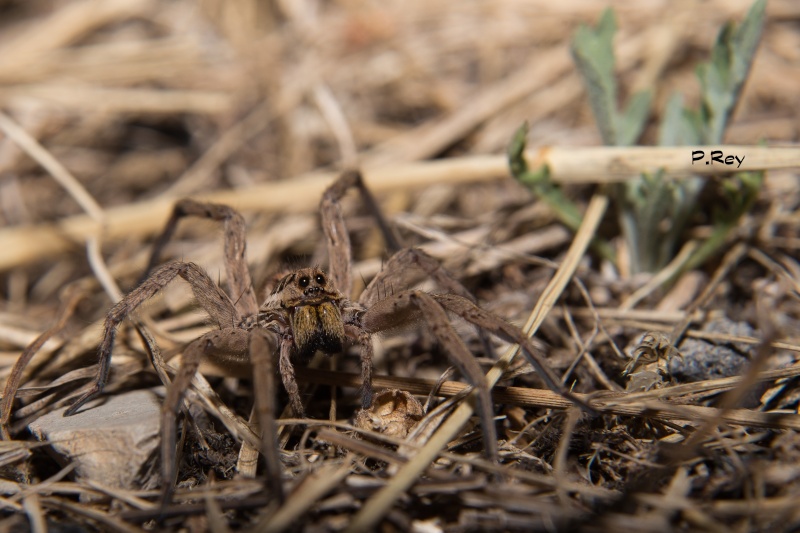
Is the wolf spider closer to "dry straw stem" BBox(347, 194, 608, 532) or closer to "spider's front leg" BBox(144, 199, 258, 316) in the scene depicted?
"spider's front leg" BBox(144, 199, 258, 316)

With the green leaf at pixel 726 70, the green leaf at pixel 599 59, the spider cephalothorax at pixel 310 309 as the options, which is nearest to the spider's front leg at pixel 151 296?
the spider cephalothorax at pixel 310 309

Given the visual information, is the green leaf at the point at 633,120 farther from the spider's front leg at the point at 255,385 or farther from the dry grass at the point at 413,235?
the spider's front leg at the point at 255,385

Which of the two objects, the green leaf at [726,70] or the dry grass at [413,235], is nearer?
the dry grass at [413,235]

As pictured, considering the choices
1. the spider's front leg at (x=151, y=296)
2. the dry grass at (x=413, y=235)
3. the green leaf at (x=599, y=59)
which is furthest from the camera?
the green leaf at (x=599, y=59)

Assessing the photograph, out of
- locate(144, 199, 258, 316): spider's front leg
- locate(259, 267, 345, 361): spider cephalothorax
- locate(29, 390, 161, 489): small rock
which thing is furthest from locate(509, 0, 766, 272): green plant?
locate(29, 390, 161, 489): small rock

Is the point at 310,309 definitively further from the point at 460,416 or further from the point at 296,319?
the point at 460,416

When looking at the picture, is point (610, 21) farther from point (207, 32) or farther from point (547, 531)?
point (207, 32)
